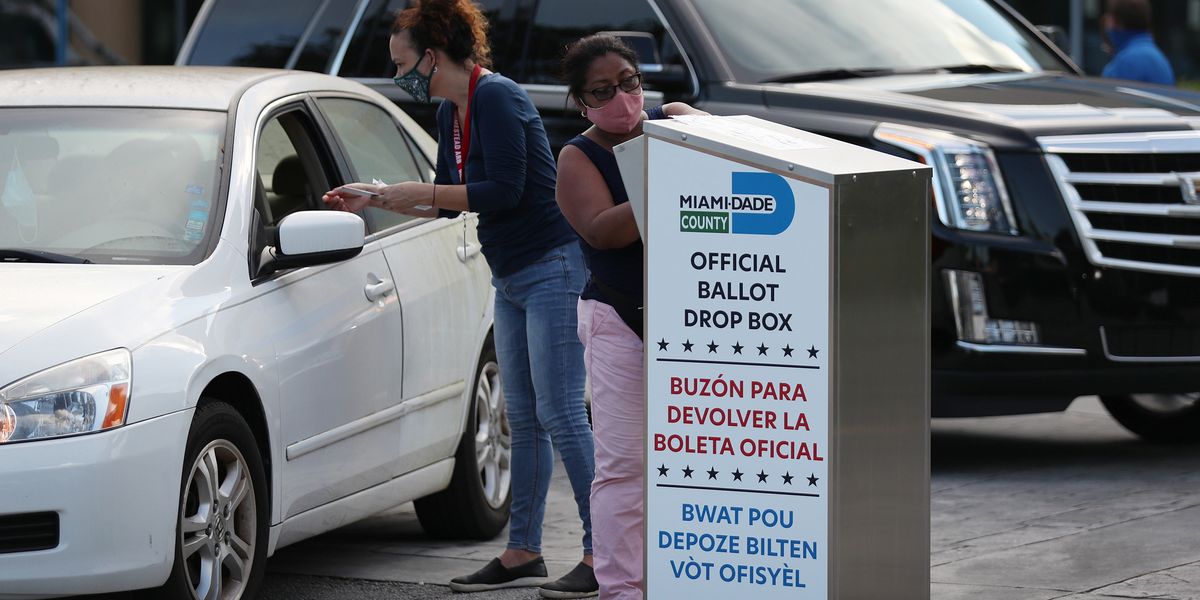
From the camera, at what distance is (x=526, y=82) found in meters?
8.39

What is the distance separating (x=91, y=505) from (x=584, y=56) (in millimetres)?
1662

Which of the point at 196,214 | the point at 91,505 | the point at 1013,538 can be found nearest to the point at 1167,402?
the point at 1013,538

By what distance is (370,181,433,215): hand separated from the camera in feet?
17.6

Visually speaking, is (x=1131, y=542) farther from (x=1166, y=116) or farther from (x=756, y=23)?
(x=756, y=23)

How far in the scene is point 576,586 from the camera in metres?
5.49

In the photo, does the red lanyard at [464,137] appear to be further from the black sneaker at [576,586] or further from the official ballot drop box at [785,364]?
the official ballot drop box at [785,364]

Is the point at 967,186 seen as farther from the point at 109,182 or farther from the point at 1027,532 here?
the point at 109,182

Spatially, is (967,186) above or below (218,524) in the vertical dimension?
above

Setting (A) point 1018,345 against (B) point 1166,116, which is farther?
(B) point 1166,116

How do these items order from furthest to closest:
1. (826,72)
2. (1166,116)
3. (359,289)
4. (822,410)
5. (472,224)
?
(826,72), (1166,116), (472,224), (359,289), (822,410)

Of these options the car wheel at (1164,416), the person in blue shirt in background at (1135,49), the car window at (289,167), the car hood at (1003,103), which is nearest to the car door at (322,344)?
the car window at (289,167)

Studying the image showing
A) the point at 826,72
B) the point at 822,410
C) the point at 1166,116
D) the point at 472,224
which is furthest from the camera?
the point at 826,72

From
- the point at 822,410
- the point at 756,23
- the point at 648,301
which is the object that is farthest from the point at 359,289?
the point at 756,23

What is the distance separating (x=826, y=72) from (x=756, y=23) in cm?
40
